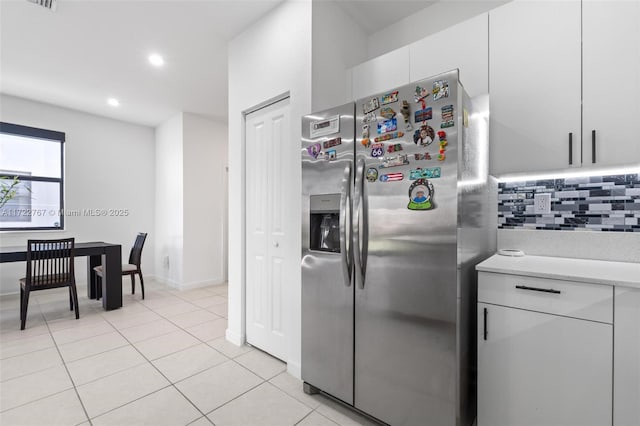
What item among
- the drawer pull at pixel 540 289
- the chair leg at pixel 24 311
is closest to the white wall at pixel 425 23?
the drawer pull at pixel 540 289

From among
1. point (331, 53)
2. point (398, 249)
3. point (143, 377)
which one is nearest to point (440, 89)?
point (398, 249)

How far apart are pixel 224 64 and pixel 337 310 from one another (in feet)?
10.2

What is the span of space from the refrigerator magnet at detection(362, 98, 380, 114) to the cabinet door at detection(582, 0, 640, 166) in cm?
110

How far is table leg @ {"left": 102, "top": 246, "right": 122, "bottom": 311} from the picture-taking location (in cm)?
371

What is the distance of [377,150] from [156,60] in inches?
121

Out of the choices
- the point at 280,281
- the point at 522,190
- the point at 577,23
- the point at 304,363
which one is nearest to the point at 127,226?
the point at 280,281

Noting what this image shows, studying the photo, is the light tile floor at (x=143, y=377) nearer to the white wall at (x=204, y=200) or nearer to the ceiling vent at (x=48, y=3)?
the white wall at (x=204, y=200)

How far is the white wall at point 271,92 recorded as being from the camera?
2.16m

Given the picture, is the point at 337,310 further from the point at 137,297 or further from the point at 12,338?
the point at 137,297

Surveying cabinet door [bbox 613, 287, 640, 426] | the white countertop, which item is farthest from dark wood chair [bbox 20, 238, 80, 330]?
cabinet door [bbox 613, 287, 640, 426]

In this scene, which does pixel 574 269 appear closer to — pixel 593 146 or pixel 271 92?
pixel 593 146

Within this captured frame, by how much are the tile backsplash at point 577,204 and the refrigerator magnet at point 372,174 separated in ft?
3.65

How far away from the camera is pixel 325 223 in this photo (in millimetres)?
1882

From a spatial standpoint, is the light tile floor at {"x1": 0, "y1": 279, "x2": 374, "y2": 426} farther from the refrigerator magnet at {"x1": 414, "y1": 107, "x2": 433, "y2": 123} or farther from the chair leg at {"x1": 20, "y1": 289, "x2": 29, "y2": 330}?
the refrigerator magnet at {"x1": 414, "y1": 107, "x2": 433, "y2": 123}
